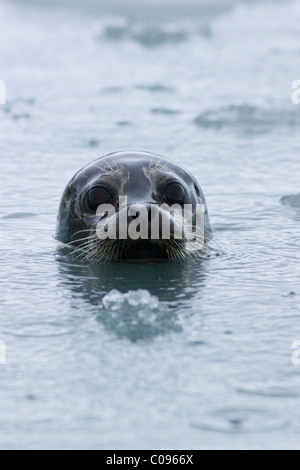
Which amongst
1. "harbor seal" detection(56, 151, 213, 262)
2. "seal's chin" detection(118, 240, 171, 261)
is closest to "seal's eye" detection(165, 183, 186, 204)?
"harbor seal" detection(56, 151, 213, 262)

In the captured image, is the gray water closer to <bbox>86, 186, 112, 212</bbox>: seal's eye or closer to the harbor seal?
the harbor seal

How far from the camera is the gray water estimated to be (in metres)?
3.86

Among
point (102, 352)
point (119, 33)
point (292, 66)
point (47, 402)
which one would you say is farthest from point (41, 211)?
point (119, 33)

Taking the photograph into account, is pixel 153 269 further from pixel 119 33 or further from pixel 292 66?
pixel 119 33

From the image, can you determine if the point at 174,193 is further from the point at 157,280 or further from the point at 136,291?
the point at 136,291

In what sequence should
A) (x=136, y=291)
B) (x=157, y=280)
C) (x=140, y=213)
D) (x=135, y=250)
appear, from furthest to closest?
(x=135, y=250), (x=157, y=280), (x=140, y=213), (x=136, y=291)

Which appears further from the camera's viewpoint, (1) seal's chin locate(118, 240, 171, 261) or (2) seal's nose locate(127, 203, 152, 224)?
(1) seal's chin locate(118, 240, 171, 261)

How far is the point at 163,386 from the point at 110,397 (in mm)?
232

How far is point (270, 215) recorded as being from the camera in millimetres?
7777

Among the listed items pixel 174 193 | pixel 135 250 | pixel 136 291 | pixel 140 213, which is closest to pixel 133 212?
pixel 140 213

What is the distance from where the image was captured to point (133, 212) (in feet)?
18.8

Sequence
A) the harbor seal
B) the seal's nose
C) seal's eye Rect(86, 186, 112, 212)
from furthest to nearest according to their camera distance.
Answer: seal's eye Rect(86, 186, 112, 212), the harbor seal, the seal's nose

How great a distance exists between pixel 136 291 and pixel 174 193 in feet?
4.89

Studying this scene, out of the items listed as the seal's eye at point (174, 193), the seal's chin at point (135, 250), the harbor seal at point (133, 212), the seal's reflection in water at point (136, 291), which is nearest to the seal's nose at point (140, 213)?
the harbor seal at point (133, 212)
